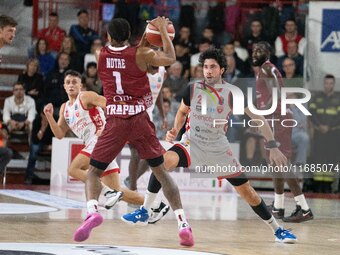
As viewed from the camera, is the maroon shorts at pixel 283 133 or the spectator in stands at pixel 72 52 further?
the spectator in stands at pixel 72 52

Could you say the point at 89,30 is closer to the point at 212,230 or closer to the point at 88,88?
the point at 88,88

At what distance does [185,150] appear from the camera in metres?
10.4

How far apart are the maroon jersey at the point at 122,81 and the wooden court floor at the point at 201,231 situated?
1.23 metres

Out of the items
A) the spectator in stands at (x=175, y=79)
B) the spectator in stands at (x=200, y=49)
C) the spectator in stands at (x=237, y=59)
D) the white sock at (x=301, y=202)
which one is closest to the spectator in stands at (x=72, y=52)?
the spectator in stands at (x=175, y=79)

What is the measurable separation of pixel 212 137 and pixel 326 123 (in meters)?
7.68

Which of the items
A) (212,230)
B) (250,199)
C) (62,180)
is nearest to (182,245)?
(250,199)

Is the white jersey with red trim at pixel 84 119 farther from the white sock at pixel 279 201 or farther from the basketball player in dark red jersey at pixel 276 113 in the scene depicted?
the white sock at pixel 279 201

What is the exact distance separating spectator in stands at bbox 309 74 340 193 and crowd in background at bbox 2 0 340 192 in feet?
0.05

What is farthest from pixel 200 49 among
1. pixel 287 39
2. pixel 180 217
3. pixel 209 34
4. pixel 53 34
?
pixel 180 217

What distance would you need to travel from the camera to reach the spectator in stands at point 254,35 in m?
19.4

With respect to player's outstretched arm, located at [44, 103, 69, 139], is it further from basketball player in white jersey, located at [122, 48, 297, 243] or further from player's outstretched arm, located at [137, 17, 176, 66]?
player's outstretched arm, located at [137, 17, 176, 66]

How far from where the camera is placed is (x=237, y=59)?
18984 mm

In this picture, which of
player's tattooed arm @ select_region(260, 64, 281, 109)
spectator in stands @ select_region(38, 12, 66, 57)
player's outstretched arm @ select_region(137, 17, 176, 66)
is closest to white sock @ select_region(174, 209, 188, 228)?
player's outstretched arm @ select_region(137, 17, 176, 66)

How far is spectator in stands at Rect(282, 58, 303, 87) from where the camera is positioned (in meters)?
17.7
